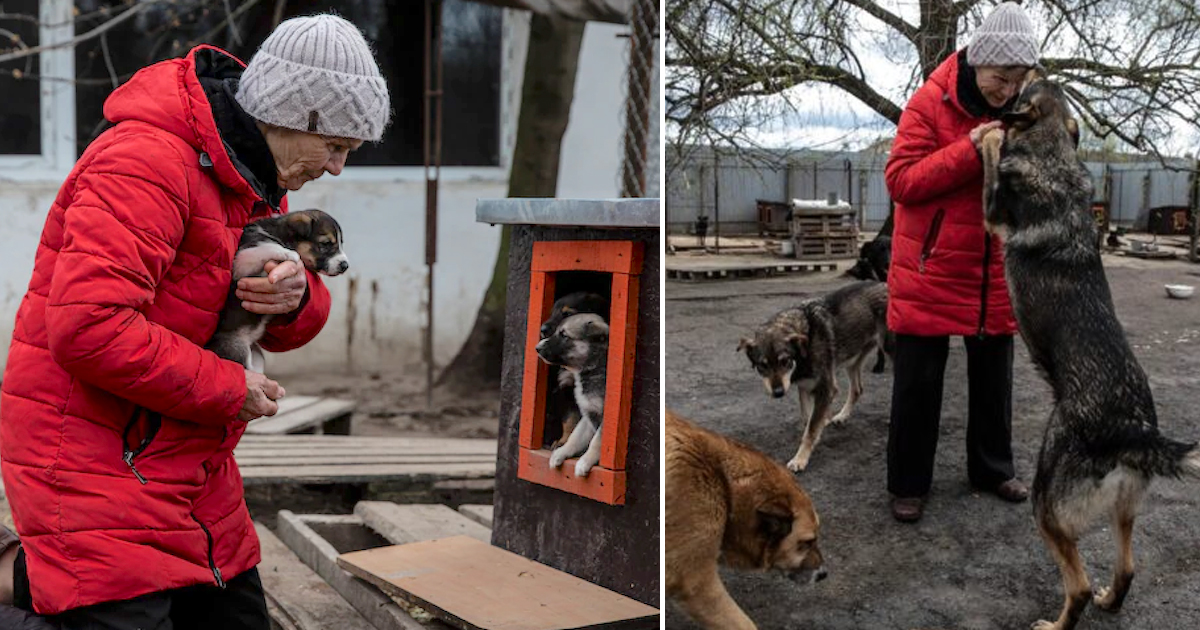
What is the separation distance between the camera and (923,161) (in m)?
2.41

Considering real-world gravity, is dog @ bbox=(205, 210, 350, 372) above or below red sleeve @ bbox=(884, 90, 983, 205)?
below

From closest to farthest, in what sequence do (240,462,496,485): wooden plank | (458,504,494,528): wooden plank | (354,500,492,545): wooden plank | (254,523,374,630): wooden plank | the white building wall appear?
1. (254,523,374,630): wooden plank
2. (354,500,492,545): wooden plank
3. (458,504,494,528): wooden plank
4. (240,462,496,485): wooden plank
5. the white building wall

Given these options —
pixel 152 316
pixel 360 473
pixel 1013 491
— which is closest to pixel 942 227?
pixel 1013 491

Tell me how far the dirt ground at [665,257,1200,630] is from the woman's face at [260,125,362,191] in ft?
2.82

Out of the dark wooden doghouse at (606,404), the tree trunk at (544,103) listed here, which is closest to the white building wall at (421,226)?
the tree trunk at (544,103)

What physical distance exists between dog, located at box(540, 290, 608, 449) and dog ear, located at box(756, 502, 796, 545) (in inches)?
30.1

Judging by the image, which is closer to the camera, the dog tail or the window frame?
the dog tail

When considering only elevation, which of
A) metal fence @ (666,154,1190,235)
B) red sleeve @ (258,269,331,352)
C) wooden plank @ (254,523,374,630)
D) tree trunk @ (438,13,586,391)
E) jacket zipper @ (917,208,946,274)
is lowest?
wooden plank @ (254,523,374,630)

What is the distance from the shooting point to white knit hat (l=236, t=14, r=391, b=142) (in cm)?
207

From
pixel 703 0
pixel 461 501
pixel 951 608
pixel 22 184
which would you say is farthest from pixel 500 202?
pixel 22 184

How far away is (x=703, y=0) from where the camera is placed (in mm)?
2562

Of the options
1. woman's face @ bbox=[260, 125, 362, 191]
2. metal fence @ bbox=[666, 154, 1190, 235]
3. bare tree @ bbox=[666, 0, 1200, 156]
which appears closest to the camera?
woman's face @ bbox=[260, 125, 362, 191]

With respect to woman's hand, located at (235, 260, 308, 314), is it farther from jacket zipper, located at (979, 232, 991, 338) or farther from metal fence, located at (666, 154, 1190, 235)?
jacket zipper, located at (979, 232, 991, 338)

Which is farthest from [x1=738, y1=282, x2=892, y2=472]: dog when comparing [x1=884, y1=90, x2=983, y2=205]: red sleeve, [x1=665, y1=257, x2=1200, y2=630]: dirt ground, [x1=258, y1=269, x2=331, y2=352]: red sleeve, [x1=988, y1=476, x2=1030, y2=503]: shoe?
[x1=258, y1=269, x2=331, y2=352]: red sleeve
